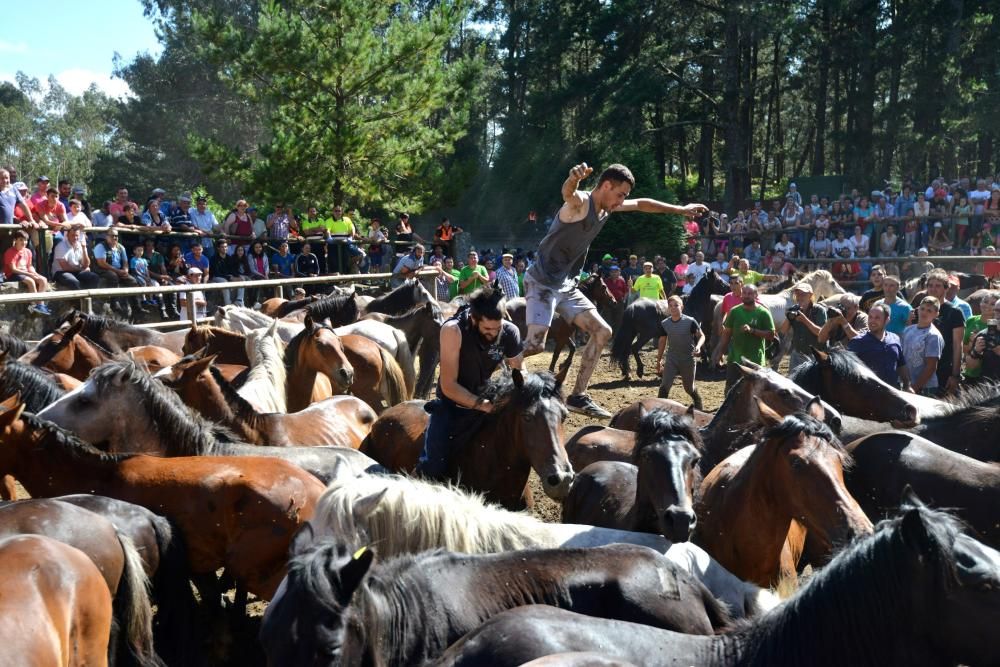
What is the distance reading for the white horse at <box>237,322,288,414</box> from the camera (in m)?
7.69

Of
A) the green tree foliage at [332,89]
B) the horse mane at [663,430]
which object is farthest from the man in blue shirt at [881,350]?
the green tree foliage at [332,89]

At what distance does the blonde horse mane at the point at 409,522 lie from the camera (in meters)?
3.75

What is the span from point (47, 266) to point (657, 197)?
20.0 m

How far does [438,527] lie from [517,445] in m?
1.42

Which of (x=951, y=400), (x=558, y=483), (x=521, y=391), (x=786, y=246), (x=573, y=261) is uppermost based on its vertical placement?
(x=573, y=261)

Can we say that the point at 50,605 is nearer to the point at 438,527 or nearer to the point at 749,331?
the point at 438,527

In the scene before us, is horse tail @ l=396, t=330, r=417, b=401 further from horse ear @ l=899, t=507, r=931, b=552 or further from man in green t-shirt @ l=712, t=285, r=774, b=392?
horse ear @ l=899, t=507, r=931, b=552

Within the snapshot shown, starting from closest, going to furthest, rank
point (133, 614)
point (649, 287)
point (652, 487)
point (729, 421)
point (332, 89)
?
point (133, 614) → point (652, 487) → point (729, 421) → point (649, 287) → point (332, 89)

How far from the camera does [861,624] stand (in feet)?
8.69

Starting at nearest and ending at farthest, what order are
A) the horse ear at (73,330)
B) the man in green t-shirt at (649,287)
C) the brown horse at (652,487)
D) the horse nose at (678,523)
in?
the horse nose at (678,523) → the brown horse at (652,487) → the horse ear at (73,330) → the man in green t-shirt at (649,287)

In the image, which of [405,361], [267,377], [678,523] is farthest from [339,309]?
[678,523]

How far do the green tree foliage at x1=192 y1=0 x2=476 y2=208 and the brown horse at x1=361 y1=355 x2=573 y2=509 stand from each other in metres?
16.9

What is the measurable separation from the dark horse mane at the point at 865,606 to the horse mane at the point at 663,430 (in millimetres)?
1737

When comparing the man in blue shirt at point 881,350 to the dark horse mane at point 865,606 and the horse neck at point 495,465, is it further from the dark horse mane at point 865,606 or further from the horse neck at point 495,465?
the dark horse mane at point 865,606
